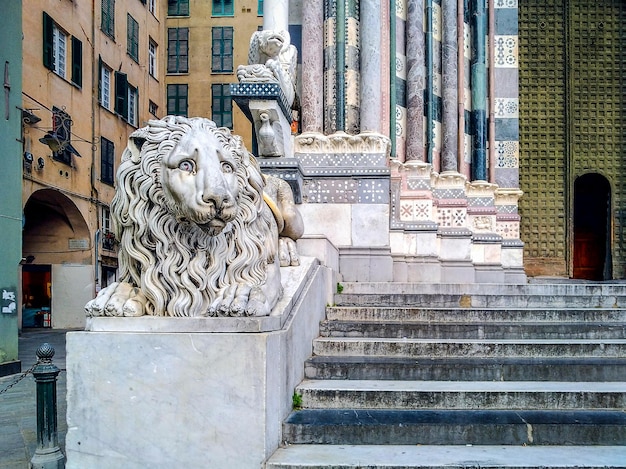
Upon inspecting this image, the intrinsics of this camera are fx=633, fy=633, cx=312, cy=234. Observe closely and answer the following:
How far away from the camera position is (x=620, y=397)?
177 inches

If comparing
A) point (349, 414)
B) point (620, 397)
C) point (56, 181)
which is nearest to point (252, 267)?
point (349, 414)

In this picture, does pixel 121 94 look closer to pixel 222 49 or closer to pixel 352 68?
pixel 222 49

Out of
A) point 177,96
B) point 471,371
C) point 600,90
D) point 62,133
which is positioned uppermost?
point 177,96

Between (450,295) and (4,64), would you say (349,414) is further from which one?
(4,64)

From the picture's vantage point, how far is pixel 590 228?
1677 centimetres

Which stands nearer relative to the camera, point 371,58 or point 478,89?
point 371,58

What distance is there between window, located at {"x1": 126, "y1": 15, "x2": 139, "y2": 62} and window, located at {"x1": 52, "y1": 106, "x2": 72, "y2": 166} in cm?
768

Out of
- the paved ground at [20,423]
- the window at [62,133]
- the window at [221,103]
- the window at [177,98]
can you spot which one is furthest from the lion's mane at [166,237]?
the window at [177,98]

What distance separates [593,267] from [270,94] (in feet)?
39.7

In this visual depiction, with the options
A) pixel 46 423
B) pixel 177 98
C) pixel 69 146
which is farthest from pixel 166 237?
pixel 177 98

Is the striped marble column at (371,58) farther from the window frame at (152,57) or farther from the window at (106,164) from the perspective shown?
the window frame at (152,57)

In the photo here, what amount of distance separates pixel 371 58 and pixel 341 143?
59.9 inches

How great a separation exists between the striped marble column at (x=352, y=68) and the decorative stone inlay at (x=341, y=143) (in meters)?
0.38

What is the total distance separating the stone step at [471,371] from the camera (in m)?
4.93
